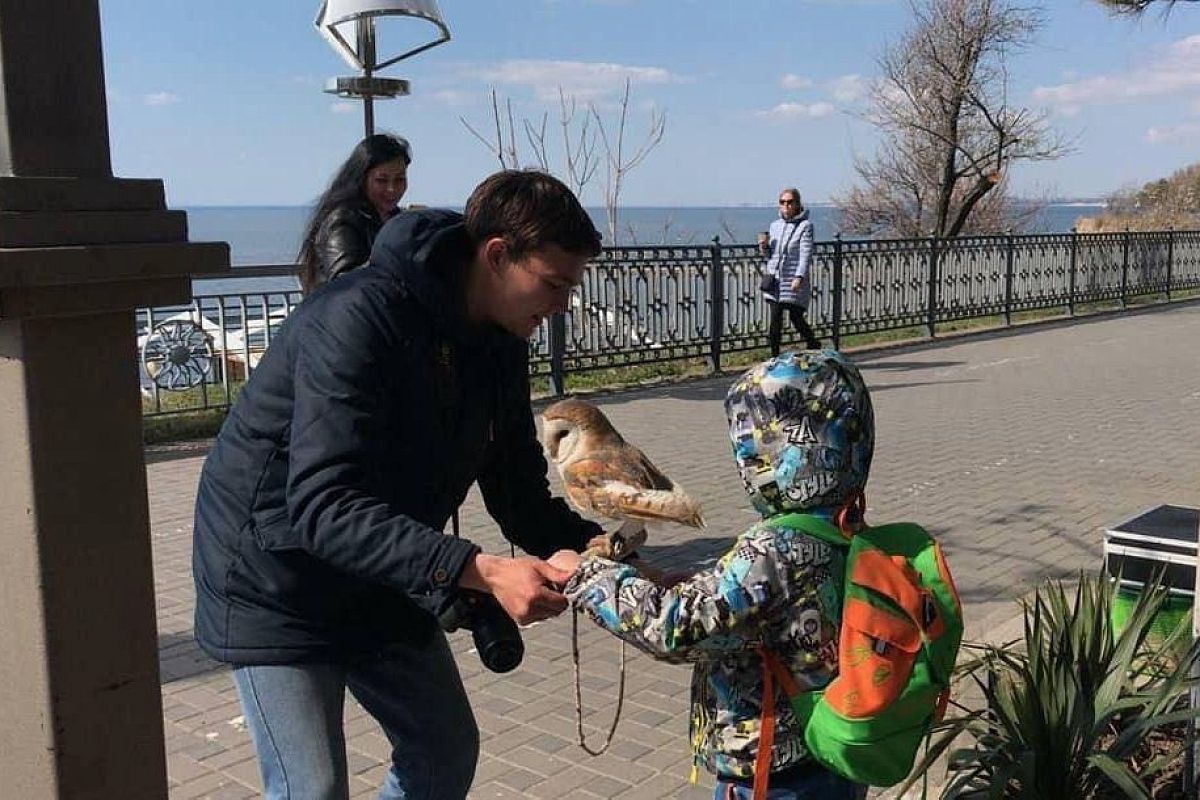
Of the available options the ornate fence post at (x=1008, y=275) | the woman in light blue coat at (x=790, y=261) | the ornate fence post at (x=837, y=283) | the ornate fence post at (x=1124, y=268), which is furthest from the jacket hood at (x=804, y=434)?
the ornate fence post at (x=1124, y=268)

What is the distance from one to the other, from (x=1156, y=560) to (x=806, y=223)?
886 cm

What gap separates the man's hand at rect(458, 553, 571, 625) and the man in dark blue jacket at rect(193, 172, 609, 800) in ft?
0.05

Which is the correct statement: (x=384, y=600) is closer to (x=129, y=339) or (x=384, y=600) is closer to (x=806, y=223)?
(x=129, y=339)

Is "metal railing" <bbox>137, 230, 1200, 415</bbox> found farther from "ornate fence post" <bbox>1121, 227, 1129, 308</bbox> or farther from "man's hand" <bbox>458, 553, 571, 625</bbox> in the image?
"man's hand" <bbox>458, 553, 571, 625</bbox>

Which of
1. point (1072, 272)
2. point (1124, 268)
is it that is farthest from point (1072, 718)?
point (1124, 268)

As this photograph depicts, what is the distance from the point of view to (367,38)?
7.85m

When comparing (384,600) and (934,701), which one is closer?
(934,701)

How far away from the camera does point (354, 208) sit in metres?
5.00

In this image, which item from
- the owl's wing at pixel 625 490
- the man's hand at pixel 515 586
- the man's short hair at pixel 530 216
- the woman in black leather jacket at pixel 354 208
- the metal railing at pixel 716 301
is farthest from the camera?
the metal railing at pixel 716 301

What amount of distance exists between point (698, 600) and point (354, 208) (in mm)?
3406

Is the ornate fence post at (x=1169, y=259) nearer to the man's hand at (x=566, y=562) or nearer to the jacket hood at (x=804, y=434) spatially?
the jacket hood at (x=804, y=434)

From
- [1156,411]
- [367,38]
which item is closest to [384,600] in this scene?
[367,38]

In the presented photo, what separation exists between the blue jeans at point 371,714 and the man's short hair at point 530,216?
857 mm

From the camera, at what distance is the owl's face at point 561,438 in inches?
195
